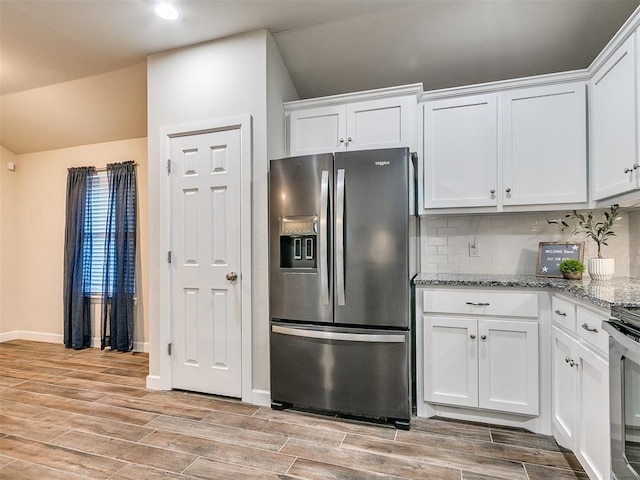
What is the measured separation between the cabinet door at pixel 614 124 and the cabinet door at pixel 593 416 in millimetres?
969

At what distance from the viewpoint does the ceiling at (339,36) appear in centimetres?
241

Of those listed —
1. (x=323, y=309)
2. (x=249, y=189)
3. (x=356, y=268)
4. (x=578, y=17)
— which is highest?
(x=578, y=17)

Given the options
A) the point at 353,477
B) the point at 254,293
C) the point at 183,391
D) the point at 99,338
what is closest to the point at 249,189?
the point at 254,293

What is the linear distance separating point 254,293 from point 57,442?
1.46 metres

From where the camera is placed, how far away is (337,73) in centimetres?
303

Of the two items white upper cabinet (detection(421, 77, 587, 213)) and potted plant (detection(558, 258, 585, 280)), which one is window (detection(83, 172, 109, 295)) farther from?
potted plant (detection(558, 258, 585, 280))

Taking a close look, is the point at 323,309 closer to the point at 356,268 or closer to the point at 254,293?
the point at 356,268

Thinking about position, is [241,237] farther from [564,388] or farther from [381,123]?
[564,388]

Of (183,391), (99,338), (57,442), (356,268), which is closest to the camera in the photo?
(57,442)

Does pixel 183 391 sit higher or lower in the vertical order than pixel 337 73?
lower

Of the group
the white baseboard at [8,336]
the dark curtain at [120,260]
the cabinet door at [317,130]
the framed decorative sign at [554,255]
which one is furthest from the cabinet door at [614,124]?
the white baseboard at [8,336]

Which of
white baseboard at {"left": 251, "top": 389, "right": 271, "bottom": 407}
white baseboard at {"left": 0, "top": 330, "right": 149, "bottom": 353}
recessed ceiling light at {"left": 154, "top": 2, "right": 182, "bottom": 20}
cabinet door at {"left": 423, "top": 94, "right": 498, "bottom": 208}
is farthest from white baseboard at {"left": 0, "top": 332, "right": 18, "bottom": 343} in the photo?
cabinet door at {"left": 423, "top": 94, "right": 498, "bottom": 208}

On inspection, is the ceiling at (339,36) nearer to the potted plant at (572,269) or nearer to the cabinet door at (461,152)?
the cabinet door at (461,152)

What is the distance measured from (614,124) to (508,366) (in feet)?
5.11
